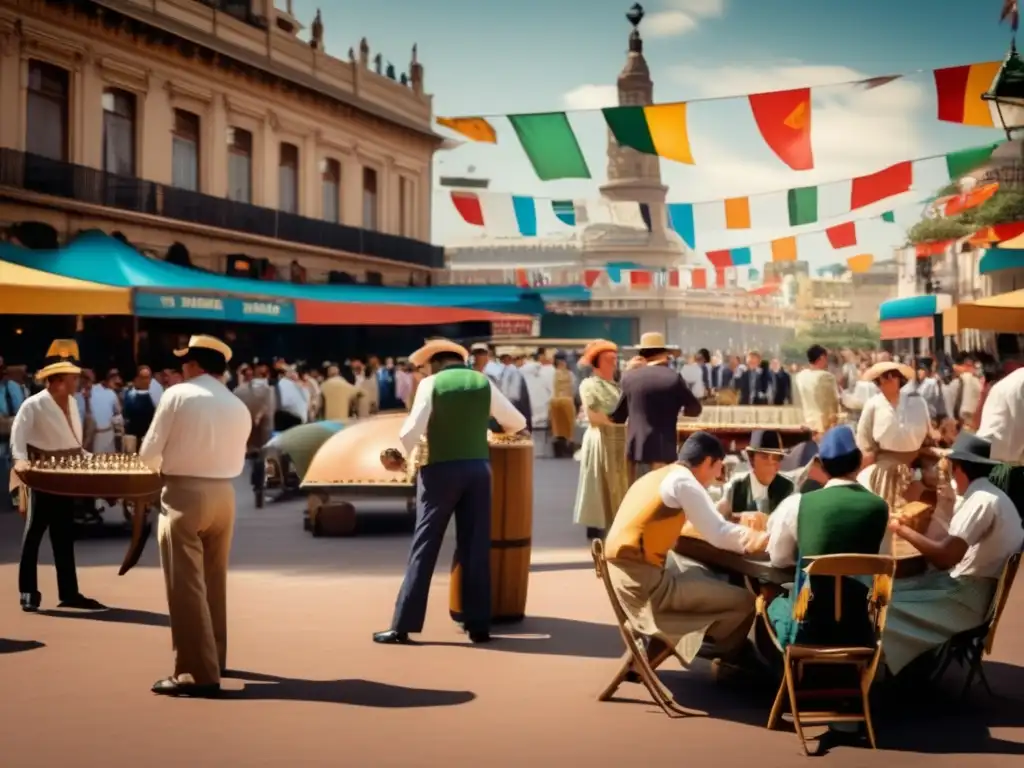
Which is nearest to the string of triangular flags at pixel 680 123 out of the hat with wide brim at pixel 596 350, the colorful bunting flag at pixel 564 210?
the hat with wide brim at pixel 596 350

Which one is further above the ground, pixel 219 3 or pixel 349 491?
pixel 219 3

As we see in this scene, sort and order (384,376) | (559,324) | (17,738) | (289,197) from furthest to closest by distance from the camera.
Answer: (559,324) → (289,197) → (384,376) → (17,738)

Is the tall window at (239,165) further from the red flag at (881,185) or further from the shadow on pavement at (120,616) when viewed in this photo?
the shadow on pavement at (120,616)

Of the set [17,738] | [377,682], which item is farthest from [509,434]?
[17,738]

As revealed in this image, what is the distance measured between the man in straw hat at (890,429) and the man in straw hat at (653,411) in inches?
55.0

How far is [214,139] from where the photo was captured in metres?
34.2

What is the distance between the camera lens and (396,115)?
43406 millimetres

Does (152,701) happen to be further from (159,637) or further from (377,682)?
(159,637)

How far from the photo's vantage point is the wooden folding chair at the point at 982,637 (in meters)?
7.39

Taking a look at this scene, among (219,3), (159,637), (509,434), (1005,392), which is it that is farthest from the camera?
(219,3)

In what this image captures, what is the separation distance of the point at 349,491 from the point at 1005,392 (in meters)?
6.32

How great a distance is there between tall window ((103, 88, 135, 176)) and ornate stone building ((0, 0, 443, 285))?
0.13 ft

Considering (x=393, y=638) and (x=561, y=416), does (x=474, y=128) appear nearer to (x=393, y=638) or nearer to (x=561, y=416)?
(x=393, y=638)

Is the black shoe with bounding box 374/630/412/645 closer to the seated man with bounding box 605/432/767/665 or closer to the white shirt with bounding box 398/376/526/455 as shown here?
the white shirt with bounding box 398/376/526/455
